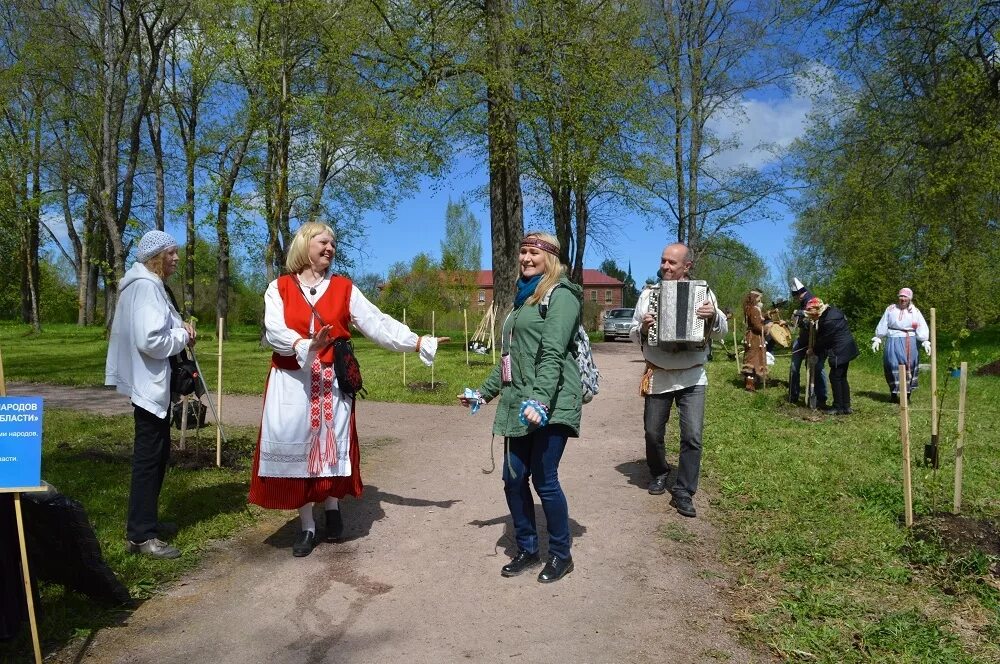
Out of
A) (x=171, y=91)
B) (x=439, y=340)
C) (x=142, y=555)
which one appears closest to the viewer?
(x=142, y=555)

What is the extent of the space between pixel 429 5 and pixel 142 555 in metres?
14.4

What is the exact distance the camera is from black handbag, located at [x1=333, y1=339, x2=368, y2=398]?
460cm

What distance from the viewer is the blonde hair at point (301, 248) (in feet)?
14.9

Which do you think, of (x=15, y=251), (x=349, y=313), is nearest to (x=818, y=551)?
(x=349, y=313)

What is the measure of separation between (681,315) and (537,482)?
198 centimetres

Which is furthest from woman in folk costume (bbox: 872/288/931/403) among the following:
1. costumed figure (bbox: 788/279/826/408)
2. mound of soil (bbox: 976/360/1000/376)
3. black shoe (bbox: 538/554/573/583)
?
black shoe (bbox: 538/554/573/583)

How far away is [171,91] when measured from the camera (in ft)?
93.8

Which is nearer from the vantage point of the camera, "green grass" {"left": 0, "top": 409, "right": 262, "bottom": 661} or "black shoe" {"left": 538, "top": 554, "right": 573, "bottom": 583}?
"green grass" {"left": 0, "top": 409, "right": 262, "bottom": 661}

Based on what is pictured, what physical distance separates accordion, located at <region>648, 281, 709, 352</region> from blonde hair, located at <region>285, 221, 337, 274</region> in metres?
2.49

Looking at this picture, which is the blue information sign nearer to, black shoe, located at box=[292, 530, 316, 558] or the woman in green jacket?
black shoe, located at box=[292, 530, 316, 558]

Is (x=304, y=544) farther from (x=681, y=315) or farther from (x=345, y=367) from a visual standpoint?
(x=681, y=315)

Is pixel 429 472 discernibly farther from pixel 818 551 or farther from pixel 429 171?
pixel 429 171

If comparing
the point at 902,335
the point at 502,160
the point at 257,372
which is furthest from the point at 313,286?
the point at 502,160

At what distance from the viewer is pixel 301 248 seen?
454cm
